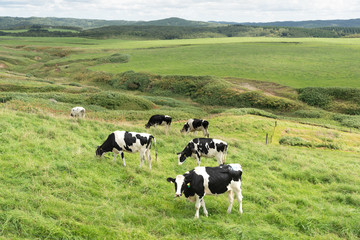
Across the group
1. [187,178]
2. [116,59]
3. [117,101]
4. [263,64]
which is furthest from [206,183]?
[116,59]

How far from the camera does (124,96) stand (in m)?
47.9

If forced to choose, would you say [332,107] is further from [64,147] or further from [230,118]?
[64,147]

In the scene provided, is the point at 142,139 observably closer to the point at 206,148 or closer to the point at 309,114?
the point at 206,148

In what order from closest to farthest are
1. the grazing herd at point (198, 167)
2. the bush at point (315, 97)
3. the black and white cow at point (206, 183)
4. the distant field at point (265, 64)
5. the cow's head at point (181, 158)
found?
the black and white cow at point (206, 183) → the grazing herd at point (198, 167) → the cow's head at point (181, 158) → the bush at point (315, 97) → the distant field at point (265, 64)

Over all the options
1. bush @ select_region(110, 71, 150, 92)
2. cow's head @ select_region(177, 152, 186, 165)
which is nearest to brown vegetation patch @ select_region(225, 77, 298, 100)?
bush @ select_region(110, 71, 150, 92)

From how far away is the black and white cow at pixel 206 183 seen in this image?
10031mm

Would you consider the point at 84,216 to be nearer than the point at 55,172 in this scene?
Yes

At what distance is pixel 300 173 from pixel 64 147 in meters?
13.3

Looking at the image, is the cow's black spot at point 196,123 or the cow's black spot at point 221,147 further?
the cow's black spot at point 196,123

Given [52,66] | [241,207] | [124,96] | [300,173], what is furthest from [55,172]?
[52,66]

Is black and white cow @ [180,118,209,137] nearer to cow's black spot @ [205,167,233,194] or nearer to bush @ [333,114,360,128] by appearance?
cow's black spot @ [205,167,233,194]

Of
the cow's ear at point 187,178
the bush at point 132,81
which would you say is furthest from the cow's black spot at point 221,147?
the bush at point 132,81

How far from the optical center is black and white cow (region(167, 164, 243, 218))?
32.9 ft

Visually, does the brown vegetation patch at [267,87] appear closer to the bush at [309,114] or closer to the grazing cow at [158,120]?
the bush at [309,114]
